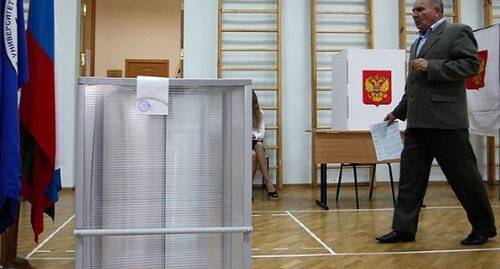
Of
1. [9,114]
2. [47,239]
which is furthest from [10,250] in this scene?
[9,114]

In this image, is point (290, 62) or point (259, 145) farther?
point (290, 62)

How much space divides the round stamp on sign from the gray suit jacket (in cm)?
181

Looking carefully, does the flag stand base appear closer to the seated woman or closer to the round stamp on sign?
the round stamp on sign

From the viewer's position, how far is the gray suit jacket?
8.54 feet

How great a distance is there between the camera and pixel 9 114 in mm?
1695

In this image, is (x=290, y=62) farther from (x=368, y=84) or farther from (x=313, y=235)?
(x=313, y=235)

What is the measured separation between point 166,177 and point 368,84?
13.1 feet

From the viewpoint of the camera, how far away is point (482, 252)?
257cm

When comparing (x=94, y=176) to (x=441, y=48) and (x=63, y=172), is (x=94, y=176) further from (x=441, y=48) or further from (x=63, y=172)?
(x=63, y=172)

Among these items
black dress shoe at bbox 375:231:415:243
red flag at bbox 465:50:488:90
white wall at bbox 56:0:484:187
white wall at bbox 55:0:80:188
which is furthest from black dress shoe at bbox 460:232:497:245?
white wall at bbox 55:0:80:188

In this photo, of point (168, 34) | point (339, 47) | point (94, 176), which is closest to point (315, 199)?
point (339, 47)

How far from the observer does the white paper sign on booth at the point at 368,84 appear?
493cm

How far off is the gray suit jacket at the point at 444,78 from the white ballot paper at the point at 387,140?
0.34 m

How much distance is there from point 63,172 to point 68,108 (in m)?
0.69
